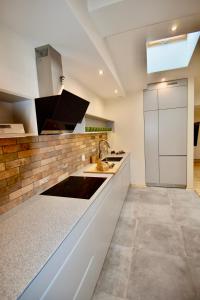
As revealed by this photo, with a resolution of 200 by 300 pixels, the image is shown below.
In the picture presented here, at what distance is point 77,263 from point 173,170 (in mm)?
3287

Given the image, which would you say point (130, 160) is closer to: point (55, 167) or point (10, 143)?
point (55, 167)

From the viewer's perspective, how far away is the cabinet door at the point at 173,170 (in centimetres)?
365

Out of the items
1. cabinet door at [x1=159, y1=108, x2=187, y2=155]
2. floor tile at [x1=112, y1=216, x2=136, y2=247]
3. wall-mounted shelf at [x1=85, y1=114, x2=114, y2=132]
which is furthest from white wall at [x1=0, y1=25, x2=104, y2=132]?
cabinet door at [x1=159, y1=108, x2=187, y2=155]

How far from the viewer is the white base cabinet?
758 mm

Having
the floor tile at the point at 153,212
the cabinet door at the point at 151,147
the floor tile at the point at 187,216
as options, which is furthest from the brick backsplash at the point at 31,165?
the cabinet door at the point at 151,147

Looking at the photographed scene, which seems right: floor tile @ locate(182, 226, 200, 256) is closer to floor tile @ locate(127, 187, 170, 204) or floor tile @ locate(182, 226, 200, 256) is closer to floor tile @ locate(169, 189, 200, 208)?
floor tile @ locate(169, 189, 200, 208)

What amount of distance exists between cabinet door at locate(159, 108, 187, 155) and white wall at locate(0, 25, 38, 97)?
304 cm

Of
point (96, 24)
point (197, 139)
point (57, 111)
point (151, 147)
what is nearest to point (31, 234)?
point (57, 111)

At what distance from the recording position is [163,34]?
1663 millimetres

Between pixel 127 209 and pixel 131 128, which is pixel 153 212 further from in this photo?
pixel 131 128

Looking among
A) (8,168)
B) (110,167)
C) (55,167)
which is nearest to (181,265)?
(110,167)

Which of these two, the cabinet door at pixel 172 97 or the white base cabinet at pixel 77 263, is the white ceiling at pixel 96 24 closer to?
the white base cabinet at pixel 77 263

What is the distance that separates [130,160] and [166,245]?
2314mm

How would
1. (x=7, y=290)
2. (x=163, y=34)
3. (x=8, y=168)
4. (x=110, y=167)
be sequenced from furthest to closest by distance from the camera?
(x=110, y=167) → (x=163, y=34) → (x=8, y=168) → (x=7, y=290)
